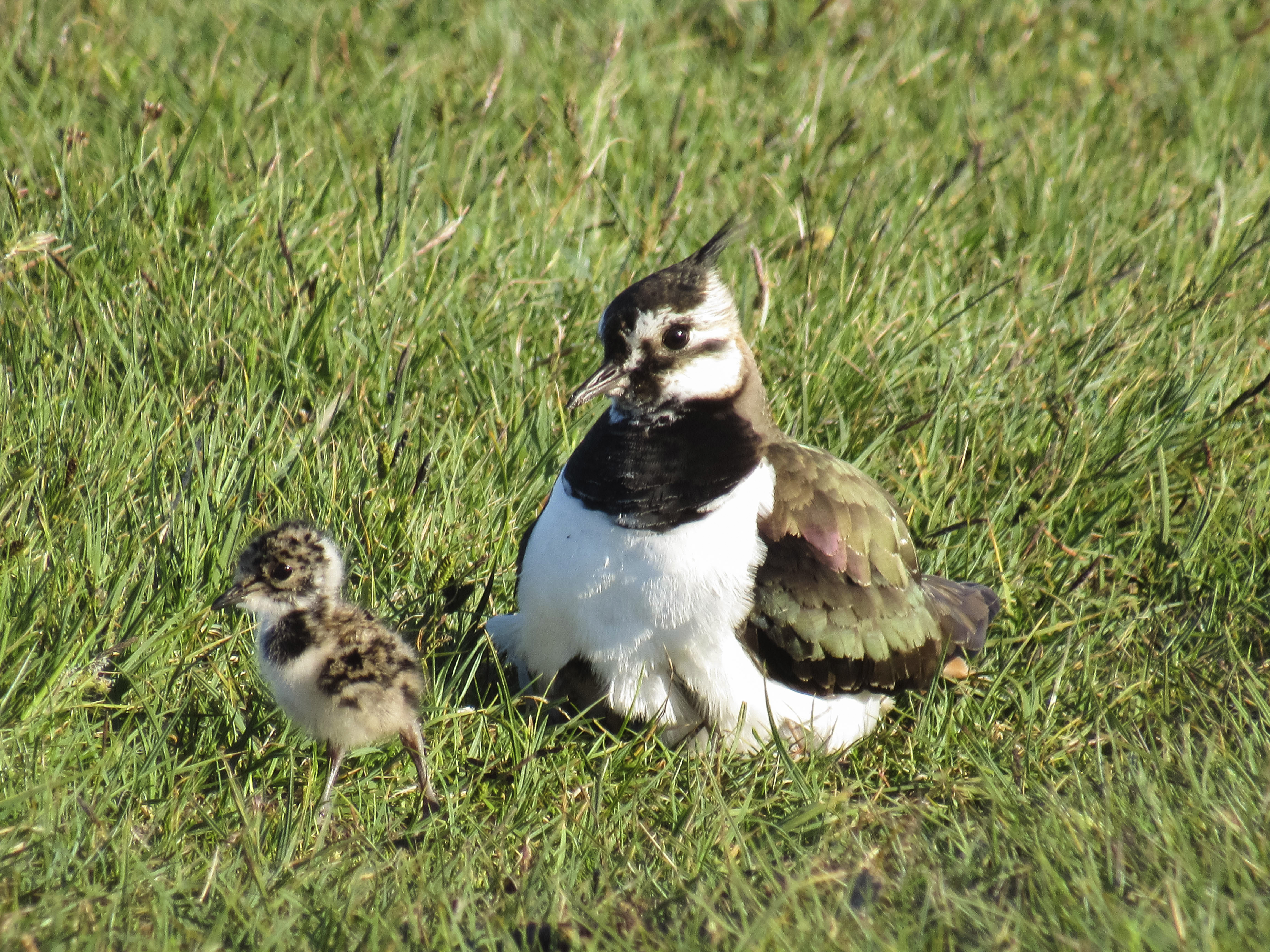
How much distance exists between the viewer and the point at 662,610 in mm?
3814

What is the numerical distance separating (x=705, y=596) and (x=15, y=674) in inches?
71.7

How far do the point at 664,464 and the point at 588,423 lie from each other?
1198mm

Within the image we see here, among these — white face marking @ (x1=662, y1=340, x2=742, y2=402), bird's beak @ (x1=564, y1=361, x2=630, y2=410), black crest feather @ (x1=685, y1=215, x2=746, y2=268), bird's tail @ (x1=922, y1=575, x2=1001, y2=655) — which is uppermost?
black crest feather @ (x1=685, y1=215, x2=746, y2=268)

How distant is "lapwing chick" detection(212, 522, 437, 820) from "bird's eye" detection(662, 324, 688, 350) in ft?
3.69

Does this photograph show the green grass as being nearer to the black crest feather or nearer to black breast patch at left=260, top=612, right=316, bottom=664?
black breast patch at left=260, top=612, right=316, bottom=664

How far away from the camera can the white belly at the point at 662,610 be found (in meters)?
3.81

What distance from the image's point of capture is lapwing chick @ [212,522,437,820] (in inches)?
138

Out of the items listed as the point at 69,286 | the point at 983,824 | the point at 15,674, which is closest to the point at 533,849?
the point at 983,824

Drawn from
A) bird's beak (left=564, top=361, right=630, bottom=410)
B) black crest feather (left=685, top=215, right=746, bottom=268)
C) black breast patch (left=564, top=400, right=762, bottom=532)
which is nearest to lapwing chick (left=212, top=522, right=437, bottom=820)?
black breast patch (left=564, top=400, right=762, bottom=532)

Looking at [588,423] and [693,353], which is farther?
[588,423]

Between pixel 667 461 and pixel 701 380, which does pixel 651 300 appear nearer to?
pixel 701 380

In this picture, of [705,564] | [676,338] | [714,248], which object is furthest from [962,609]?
[714,248]

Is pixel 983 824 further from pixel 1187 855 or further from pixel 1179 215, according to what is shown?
pixel 1179 215

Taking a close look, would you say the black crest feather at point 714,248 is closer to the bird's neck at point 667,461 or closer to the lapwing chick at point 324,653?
the bird's neck at point 667,461
